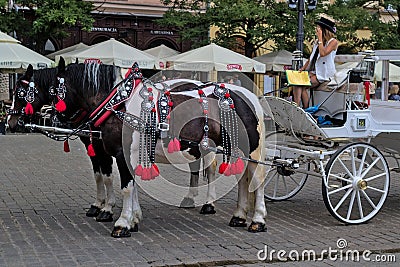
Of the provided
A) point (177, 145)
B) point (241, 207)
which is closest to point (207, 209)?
point (241, 207)

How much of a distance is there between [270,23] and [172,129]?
48.4ft

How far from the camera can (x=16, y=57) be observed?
16.8 m

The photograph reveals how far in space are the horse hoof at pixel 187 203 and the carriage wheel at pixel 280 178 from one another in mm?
1030

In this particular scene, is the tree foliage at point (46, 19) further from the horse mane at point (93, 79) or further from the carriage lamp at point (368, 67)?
the carriage lamp at point (368, 67)

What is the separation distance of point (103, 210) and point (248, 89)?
2122mm

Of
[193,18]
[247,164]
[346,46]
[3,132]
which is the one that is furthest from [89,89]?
[346,46]

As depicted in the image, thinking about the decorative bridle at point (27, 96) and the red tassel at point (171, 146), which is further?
the decorative bridle at point (27, 96)

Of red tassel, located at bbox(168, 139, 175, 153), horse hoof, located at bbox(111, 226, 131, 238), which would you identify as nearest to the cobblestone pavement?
horse hoof, located at bbox(111, 226, 131, 238)

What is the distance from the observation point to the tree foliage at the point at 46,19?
19.9 m

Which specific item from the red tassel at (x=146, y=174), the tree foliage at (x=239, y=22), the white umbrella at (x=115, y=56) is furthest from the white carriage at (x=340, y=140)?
the tree foliage at (x=239, y=22)

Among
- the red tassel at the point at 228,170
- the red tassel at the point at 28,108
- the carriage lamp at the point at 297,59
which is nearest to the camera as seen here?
the red tassel at the point at 228,170

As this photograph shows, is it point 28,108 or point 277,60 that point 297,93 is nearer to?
point 28,108

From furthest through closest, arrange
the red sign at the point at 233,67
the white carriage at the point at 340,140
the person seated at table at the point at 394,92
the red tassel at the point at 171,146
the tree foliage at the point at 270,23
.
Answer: the tree foliage at the point at 270,23, the red sign at the point at 233,67, the person seated at table at the point at 394,92, the white carriage at the point at 340,140, the red tassel at the point at 171,146

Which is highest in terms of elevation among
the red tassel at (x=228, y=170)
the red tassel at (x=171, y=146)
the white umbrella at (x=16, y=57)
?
the white umbrella at (x=16, y=57)
